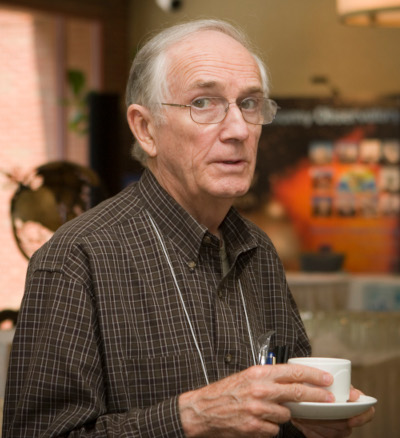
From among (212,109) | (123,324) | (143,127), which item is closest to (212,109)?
(212,109)

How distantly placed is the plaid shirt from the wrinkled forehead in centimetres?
24

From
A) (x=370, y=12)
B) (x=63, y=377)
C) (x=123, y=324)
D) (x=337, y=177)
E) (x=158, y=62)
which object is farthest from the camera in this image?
(x=337, y=177)

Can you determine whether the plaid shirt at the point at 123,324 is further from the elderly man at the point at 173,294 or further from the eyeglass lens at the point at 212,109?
the eyeglass lens at the point at 212,109

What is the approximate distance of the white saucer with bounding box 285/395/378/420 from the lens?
1.45 metres

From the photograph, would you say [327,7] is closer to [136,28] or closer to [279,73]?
[279,73]

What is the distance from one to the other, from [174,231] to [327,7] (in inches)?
343

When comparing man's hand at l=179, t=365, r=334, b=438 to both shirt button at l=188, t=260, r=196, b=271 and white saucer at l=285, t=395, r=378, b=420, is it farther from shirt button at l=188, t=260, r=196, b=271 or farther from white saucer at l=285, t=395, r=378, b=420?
shirt button at l=188, t=260, r=196, b=271

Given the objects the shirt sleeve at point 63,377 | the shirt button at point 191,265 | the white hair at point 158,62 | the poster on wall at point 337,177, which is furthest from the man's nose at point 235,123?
the poster on wall at point 337,177

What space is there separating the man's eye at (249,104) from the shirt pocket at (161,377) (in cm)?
55

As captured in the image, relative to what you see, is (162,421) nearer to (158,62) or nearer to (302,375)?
(302,375)

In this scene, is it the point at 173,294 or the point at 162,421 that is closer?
the point at 162,421

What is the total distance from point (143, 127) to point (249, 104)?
0.83ft

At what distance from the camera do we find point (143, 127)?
6.29 ft

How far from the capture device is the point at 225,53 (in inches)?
71.7
